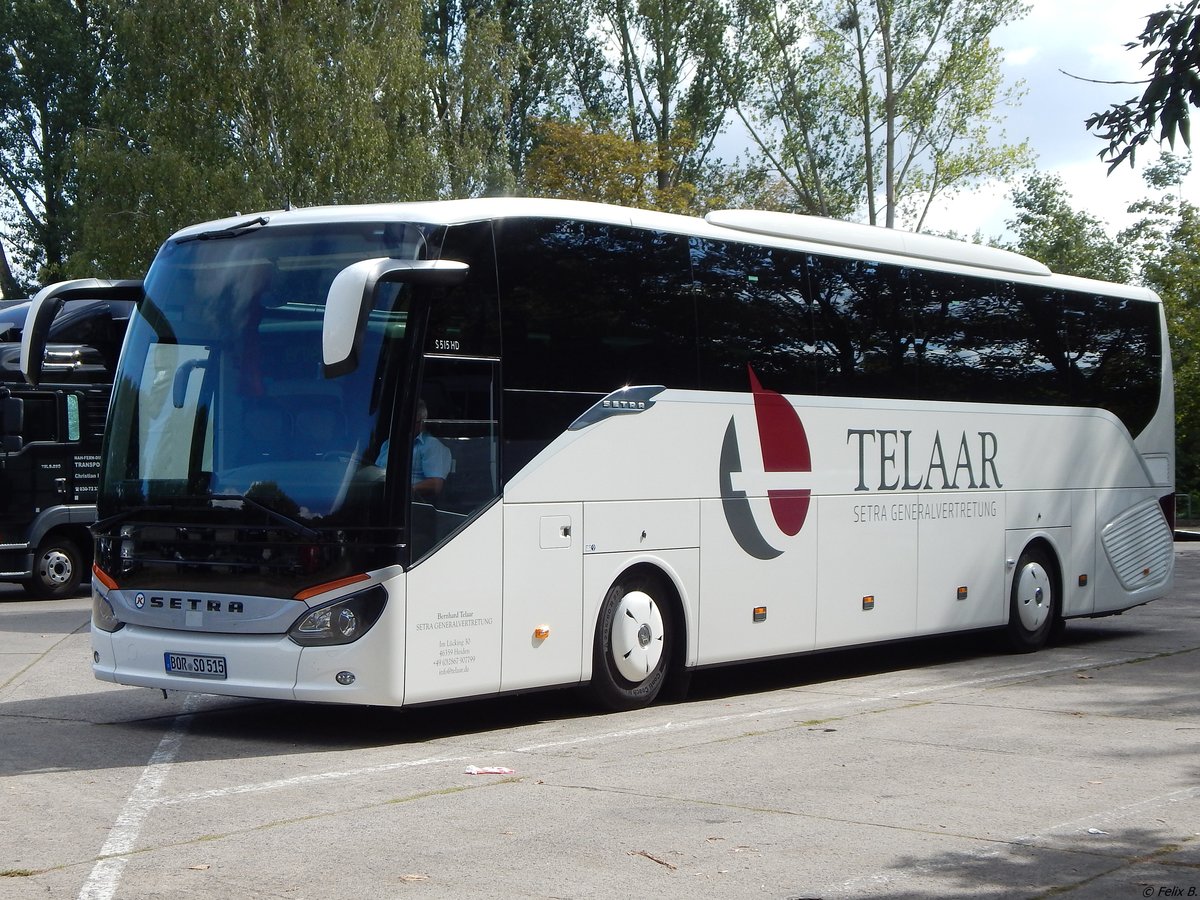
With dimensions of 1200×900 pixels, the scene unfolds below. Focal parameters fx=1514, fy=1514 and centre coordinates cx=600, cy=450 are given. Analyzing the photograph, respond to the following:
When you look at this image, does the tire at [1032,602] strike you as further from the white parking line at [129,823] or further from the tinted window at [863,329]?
the white parking line at [129,823]

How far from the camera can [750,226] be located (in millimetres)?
12453

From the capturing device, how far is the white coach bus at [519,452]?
9.44 meters

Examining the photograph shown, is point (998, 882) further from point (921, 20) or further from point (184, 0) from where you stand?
point (921, 20)

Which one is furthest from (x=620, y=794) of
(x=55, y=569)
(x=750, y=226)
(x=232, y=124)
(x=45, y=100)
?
(x=45, y=100)

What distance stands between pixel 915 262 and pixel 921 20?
3655 centimetres

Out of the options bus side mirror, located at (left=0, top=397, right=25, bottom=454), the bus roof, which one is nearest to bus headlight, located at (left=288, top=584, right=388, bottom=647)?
the bus roof

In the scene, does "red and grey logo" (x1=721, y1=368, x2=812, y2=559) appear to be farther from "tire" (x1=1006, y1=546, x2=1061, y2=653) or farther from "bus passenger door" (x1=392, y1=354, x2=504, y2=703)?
"tire" (x1=1006, y1=546, x2=1061, y2=653)

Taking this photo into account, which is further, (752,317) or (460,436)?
(752,317)

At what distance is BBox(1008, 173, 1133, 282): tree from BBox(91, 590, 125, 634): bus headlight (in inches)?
2384

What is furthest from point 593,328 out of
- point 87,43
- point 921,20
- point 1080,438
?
point 87,43

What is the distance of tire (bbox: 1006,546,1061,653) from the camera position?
15492 mm

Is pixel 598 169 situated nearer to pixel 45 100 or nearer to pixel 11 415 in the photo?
pixel 45 100

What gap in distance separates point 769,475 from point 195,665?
489 centimetres

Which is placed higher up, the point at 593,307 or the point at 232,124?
the point at 232,124
